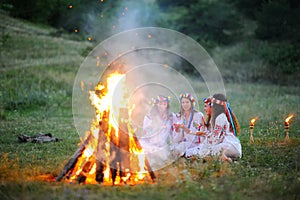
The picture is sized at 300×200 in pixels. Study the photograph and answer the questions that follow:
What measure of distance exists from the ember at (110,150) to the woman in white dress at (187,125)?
9.31 ft

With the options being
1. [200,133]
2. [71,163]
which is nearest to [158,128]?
[200,133]

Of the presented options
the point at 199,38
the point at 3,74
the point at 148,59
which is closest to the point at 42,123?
the point at 3,74

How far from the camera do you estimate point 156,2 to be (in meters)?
52.9

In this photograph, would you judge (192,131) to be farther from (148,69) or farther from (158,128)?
(148,69)

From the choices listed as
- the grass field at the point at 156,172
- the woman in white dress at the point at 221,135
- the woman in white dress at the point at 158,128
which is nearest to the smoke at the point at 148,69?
the grass field at the point at 156,172

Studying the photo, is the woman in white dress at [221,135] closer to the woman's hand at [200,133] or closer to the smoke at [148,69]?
the woman's hand at [200,133]

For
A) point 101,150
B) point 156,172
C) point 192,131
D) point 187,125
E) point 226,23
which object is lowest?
point 156,172

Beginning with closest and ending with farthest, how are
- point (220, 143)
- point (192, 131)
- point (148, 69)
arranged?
point (220, 143), point (192, 131), point (148, 69)

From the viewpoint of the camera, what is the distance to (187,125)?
38.5 feet

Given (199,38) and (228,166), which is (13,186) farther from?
(199,38)

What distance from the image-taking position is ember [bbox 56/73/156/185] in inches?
337

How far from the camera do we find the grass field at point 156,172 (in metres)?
7.69

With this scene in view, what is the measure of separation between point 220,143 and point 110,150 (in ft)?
11.1

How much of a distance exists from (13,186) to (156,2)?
46.9 meters
